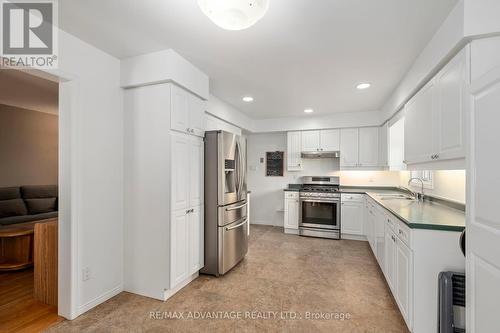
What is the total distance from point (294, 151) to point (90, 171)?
12.9 ft

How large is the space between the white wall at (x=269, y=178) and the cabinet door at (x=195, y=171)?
10.0ft

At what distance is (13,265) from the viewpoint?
9.84ft

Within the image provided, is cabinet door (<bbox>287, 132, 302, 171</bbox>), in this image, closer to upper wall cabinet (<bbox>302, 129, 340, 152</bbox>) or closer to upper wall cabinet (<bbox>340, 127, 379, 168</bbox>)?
upper wall cabinet (<bbox>302, 129, 340, 152</bbox>)

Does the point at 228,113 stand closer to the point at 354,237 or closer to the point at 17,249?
the point at 354,237

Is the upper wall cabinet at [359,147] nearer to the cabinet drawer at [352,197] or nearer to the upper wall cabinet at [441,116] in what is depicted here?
the cabinet drawer at [352,197]

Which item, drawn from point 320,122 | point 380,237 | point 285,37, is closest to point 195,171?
point 285,37

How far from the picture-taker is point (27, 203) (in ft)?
13.7

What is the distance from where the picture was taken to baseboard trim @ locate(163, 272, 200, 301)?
2.38 metres

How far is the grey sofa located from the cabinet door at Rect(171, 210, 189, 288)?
3153 millimetres

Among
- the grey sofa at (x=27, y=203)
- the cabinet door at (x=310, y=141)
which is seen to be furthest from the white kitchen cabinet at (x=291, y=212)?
the grey sofa at (x=27, y=203)

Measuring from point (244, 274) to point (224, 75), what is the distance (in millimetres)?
2531

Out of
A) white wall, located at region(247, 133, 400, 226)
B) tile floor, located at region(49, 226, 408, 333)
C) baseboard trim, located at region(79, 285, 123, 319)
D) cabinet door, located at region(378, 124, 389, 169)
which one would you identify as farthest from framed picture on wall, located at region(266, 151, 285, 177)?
baseboard trim, located at region(79, 285, 123, 319)

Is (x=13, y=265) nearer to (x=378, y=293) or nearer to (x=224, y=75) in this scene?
(x=224, y=75)

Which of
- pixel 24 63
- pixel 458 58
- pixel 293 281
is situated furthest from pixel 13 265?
pixel 458 58
